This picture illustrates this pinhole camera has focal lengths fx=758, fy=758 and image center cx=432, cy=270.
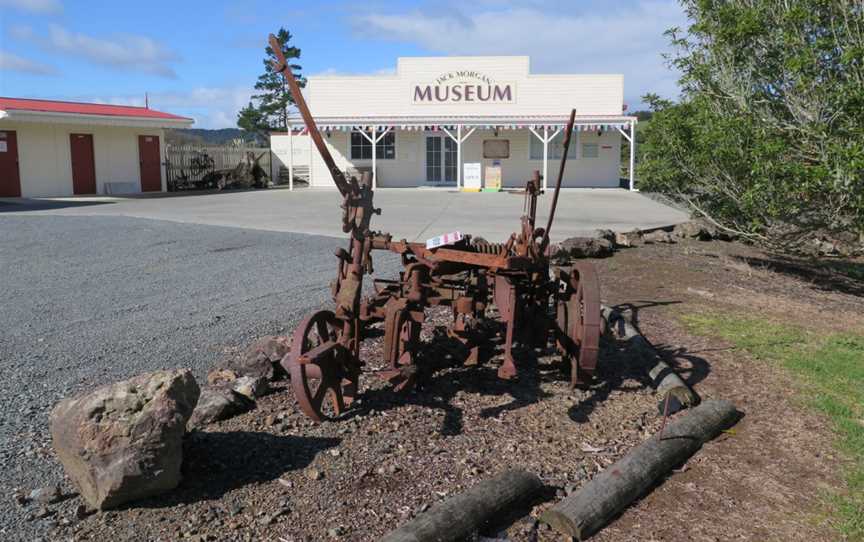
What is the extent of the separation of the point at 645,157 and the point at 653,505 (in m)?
9.42

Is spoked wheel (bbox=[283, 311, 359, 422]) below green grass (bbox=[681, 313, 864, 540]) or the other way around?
the other way around

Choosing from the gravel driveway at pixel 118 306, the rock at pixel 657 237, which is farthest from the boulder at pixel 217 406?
the rock at pixel 657 237

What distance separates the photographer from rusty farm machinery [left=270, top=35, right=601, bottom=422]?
4434 millimetres

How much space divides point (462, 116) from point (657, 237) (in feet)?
60.3

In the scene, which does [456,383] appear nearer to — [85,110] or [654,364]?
[654,364]

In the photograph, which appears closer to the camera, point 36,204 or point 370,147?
point 36,204

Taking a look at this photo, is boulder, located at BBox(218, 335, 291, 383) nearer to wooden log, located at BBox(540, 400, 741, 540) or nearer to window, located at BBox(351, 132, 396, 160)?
wooden log, located at BBox(540, 400, 741, 540)

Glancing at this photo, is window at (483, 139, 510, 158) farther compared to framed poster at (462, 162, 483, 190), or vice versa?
window at (483, 139, 510, 158)

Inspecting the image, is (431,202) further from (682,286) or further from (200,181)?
(682,286)

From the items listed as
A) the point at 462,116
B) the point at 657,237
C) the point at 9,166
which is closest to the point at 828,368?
the point at 657,237

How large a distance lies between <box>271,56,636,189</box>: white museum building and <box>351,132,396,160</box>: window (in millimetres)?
43

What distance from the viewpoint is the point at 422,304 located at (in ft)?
16.0

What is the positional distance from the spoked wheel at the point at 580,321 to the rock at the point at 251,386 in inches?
79.1

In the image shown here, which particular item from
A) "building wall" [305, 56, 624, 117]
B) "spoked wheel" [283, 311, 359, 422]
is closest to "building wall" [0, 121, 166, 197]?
"building wall" [305, 56, 624, 117]
